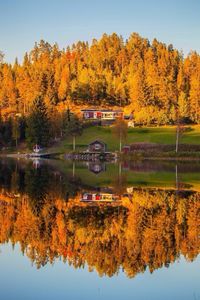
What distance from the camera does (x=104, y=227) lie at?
2812cm

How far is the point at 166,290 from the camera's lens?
18.2 metres

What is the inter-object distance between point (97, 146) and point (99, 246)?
92516mm

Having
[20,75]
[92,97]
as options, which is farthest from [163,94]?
[20,75]

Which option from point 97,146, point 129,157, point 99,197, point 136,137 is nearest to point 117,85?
point 136,137

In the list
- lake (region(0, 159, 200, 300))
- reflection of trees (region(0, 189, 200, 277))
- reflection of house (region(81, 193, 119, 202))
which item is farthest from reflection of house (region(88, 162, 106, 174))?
reflection of trees (region(0, 189, 200, 277))

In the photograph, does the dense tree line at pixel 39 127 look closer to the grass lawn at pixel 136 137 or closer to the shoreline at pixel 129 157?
the grass lawn at pixel 136 137

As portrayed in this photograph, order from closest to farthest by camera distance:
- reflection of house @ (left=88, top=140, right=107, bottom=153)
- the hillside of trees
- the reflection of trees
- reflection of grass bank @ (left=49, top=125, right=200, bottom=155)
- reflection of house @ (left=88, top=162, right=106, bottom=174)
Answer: the reflection of trees, reflection of house @ (left=88, top=162, right=106, bottom=174), reflection of house @ (left=88, top=140, right=107, bottom=153), reflection of grass bank @ (left=49, top=125, right=200, bottom=155), the hillside of trees

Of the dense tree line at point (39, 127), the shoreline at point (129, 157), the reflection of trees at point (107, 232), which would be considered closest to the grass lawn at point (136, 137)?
the dense tree line at point (39, 127)

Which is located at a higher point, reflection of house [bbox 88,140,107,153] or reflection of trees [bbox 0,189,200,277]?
reflection of house [bbox 88,140,107,153]

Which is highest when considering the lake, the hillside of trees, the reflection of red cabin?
the hillside of trees

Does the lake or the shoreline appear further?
the shoreline

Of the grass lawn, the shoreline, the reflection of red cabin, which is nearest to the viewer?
the shoreline

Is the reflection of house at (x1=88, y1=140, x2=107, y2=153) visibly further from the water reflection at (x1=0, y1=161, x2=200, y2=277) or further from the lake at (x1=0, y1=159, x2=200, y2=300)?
the lake at (x1=0, y1=159, x2=200, y2=300)

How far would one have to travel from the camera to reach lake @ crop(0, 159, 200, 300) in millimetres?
18469
